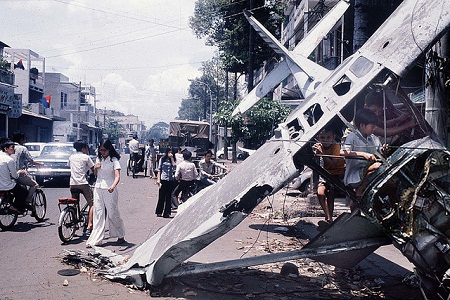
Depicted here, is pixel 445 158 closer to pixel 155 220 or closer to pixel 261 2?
pixel 155 220

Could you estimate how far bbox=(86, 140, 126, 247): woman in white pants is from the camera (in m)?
7.66

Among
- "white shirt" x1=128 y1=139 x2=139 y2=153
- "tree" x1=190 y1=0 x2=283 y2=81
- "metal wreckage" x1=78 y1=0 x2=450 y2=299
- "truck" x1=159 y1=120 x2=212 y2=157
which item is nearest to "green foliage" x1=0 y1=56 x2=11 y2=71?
"truck" x1=159 y1=120 x2=212 y2=157

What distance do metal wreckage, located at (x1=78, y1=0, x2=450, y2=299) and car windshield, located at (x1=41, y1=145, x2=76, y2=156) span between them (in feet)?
44.0

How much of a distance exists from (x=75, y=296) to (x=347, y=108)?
3790 mm

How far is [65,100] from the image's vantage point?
67.1 metres

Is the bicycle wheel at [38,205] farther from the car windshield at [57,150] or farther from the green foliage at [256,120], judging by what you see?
the green foliage at [256,120]

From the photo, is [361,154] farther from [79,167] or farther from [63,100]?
[63,100]

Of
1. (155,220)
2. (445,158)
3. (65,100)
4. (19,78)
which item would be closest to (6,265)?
(155,220)

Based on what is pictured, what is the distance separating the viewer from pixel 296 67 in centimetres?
902

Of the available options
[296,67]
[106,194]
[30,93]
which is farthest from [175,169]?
[30,93]

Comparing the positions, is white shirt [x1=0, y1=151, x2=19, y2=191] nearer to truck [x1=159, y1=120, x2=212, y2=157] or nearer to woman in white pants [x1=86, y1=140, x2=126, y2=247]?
woman in white pants [x1=86, y1=140, x2=126, y2=247]

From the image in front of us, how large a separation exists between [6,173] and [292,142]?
20.7 feet

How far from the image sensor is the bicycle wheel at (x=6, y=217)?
344 inches

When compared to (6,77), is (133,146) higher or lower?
lower
